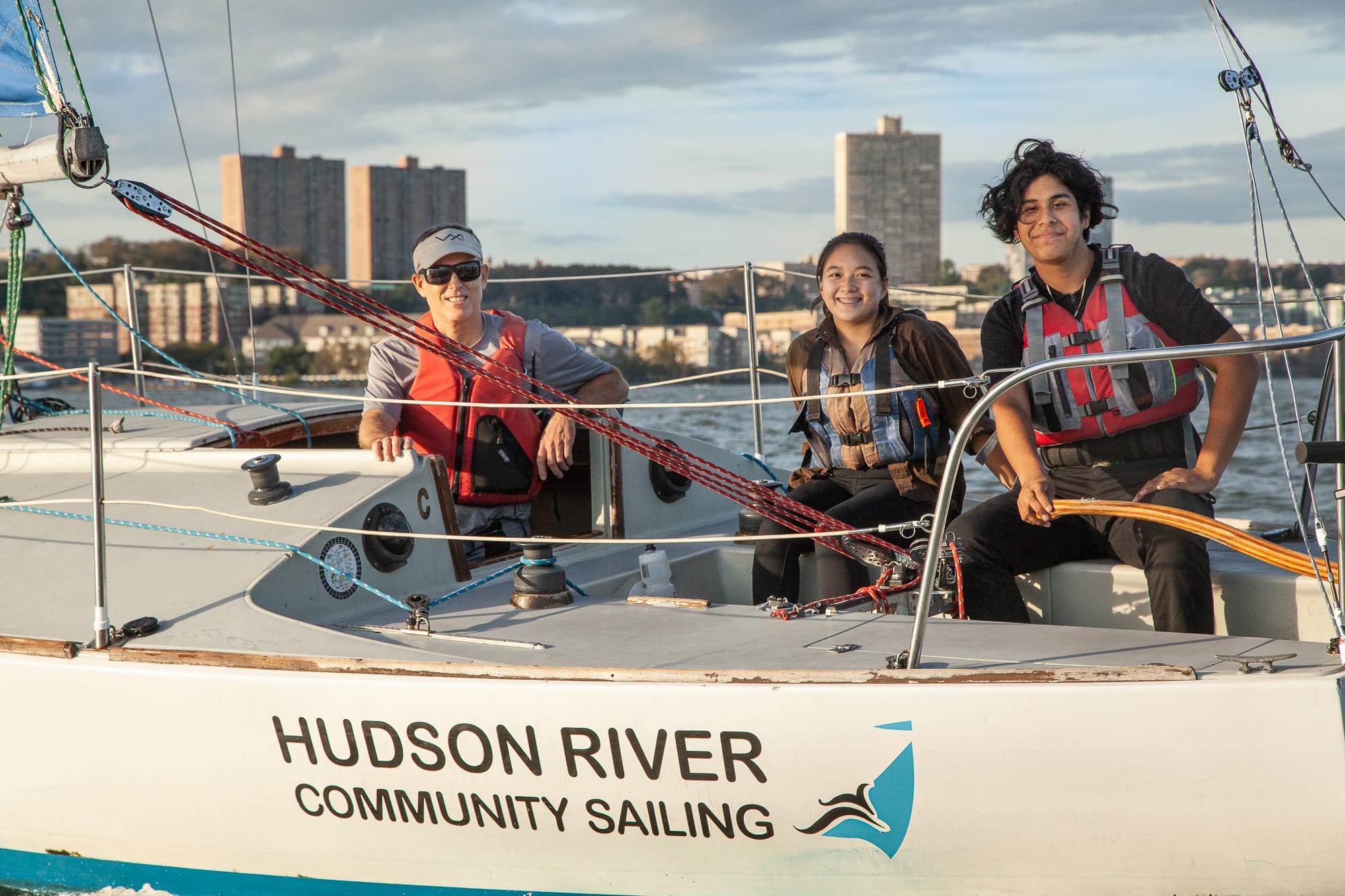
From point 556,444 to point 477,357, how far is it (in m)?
0.38

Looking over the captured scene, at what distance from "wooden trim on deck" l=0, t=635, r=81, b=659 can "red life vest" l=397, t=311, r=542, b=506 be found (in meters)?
1.13

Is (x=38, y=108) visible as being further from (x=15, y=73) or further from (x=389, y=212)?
(x=389, y=212)

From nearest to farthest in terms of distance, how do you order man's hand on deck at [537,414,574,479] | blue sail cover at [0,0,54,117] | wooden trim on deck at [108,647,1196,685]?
wooden trim on deck at [108,647,1196,685]
man's hand on deck at [537,414,574,479]
blue sail cover at [0,0,54,117]

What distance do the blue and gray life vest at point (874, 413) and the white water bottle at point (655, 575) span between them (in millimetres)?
567

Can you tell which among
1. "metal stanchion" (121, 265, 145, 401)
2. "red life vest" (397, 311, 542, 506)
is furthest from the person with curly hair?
"metal stanchion" (121, 265, 145, 401)

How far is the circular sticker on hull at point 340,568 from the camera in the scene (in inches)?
117

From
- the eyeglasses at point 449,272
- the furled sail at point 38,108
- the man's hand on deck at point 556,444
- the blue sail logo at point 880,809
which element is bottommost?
the blue sail logo at point 880,809

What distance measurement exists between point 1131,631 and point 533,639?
4.08 feet

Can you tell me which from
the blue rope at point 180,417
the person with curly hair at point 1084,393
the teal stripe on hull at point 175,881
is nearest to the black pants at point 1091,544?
the person with curly hair at point 1084,393

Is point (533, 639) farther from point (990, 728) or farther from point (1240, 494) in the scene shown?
point (1240, 494)

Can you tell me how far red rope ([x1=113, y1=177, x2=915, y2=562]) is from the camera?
3.04 meters

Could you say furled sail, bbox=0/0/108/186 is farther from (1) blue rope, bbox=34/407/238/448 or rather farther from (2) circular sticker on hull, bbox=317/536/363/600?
(2) circular sticker on hull, bbox=317/536/363/600

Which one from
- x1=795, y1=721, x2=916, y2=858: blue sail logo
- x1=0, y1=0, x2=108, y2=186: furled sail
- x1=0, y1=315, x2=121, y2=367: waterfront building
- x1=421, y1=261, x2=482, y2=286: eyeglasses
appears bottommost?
x1=795, y1=721, x2=916, y2=858: blue sail logo

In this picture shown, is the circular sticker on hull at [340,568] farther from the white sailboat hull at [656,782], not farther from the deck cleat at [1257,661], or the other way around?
the deck cleat at [1257,661]
